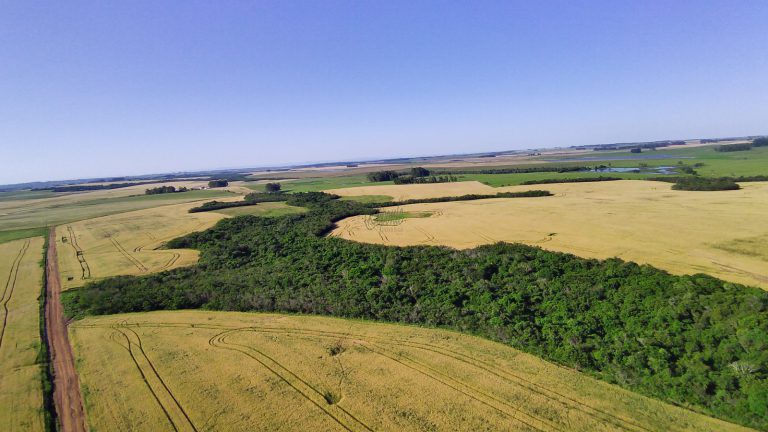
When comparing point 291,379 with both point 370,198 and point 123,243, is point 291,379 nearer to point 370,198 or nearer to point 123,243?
point 123,243

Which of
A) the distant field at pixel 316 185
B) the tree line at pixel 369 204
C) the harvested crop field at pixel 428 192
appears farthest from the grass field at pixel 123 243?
the distant field at pixel 316 185

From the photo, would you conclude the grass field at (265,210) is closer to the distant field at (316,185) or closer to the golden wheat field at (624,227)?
the golden wheat field at (624,227)

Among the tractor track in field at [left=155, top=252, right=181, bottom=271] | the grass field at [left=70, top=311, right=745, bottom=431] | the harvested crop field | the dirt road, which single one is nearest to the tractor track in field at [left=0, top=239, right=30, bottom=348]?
the dirt road

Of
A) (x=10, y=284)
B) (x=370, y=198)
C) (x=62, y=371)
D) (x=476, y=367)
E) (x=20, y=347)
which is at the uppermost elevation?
(x=370, y=198)

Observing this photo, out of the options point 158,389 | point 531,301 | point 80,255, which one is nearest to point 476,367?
point 531,301

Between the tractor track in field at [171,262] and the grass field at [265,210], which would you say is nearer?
the tractor track in field at [171,262]

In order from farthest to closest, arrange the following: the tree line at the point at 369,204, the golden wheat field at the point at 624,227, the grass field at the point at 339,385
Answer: the tree line at the point at 369,204 < the golden wheat field at the point at 624,227 < the grass field at the point at 339,385

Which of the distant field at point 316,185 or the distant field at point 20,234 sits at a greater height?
the distant field at point 316,185

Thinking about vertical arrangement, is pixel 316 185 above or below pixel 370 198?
above
